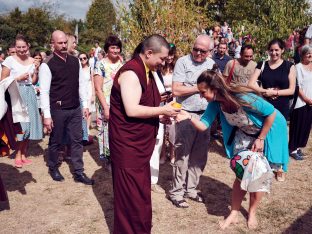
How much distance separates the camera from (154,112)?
272 cm

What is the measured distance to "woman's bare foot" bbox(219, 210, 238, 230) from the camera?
3.61 metres

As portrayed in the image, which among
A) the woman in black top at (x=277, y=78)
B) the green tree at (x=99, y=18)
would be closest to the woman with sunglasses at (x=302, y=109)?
the woman in black top at (x=277, y=78)

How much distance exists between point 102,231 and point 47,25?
40.7 metres

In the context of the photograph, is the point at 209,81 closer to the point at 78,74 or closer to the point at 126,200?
the point at 126,200

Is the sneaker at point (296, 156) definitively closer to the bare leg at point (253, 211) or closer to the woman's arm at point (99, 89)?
the bare leg at point (253, 211)

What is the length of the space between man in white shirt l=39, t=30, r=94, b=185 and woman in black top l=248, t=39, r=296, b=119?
8.34 ft

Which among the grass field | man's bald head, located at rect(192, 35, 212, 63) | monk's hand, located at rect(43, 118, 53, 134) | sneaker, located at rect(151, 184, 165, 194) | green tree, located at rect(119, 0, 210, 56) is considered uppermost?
green tree, located at rect(119, 0, 210, 56)

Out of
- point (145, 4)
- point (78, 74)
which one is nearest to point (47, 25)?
point (145, 4)

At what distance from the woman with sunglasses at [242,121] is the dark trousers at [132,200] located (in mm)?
682

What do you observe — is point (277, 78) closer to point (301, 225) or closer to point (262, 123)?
point (262, 123)

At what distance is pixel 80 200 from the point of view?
4.27m

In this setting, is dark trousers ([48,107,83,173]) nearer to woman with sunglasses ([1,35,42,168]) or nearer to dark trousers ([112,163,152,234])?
woman with sunglasses ([1,35,42,168])

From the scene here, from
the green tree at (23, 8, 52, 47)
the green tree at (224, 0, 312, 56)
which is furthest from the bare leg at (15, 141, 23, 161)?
the green tree at (23, 8, 52, 47)

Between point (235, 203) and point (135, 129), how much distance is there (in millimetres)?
1562
